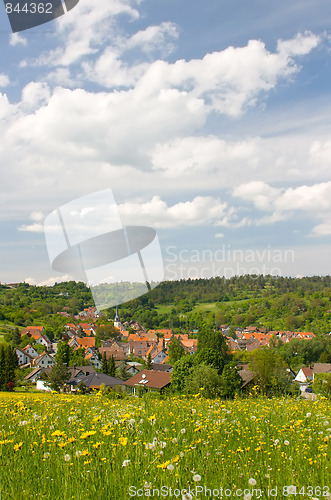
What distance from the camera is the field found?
8.80 feet

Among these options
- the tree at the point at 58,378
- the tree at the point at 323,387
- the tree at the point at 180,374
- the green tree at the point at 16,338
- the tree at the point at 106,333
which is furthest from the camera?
the tree at the point at 106,333

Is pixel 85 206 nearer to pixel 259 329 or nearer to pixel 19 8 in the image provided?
pixel 19 8

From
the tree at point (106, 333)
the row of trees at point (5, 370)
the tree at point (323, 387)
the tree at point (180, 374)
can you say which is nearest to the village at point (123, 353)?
the tree at point (106, 333)

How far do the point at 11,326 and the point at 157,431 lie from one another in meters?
142

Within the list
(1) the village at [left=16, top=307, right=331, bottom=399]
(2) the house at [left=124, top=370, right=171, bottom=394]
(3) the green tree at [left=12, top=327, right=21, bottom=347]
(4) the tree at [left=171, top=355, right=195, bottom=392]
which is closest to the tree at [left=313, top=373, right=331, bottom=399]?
(4) the tree at [left=171, top=355, right=195, bottom=392]

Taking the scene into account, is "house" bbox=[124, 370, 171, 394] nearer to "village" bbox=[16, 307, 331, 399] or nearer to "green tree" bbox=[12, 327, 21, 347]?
"village" bbox=[16, 307, 331, 399]

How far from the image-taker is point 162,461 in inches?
125

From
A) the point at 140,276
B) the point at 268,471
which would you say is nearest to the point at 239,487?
the point at 268,471

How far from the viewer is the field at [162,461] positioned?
8.80 feet

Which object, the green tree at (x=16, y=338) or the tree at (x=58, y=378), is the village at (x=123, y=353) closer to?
the tree at (x=58, y=378)

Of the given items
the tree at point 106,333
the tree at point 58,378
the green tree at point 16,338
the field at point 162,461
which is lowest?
the tree at point 106,333

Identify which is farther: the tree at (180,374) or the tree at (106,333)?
the tree at (106,333)

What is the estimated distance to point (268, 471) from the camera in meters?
3.09

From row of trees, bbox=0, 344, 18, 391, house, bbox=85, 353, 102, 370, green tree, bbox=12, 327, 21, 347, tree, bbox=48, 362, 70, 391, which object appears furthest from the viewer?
green tree, bbox=12, 327, 21, 347
